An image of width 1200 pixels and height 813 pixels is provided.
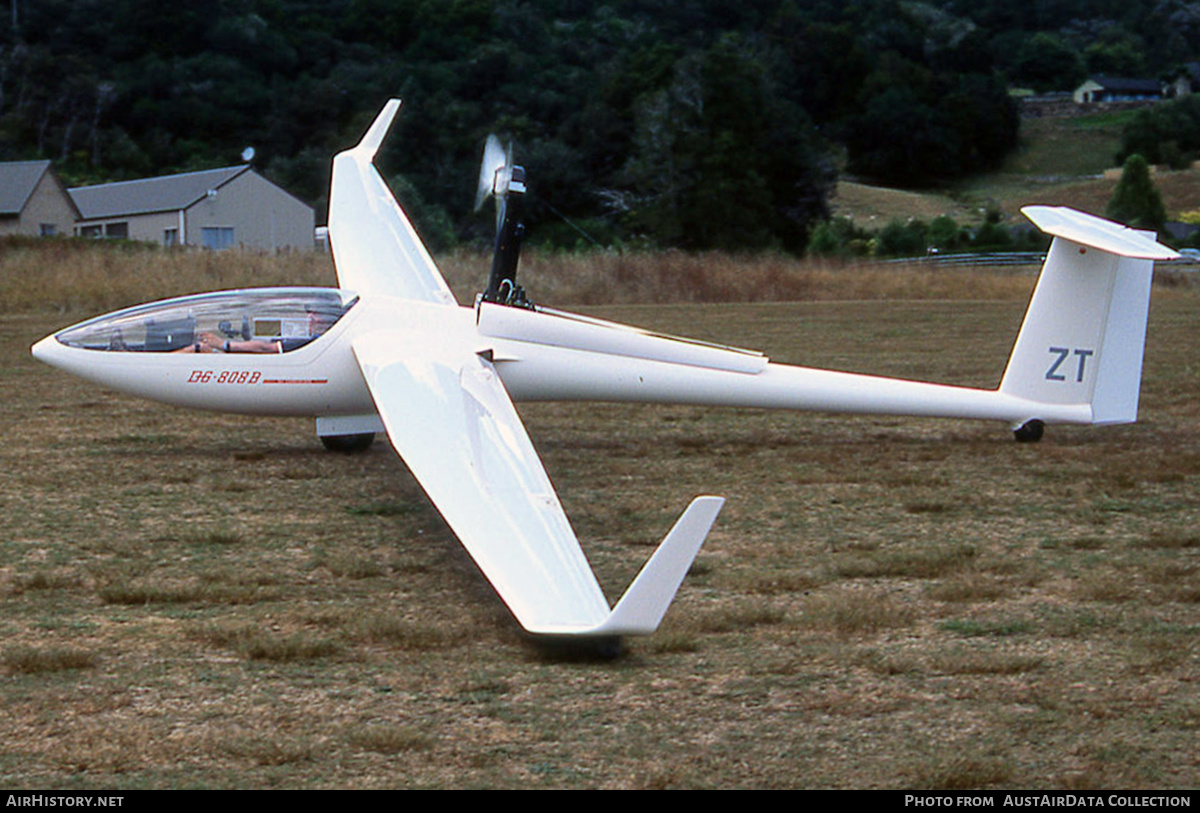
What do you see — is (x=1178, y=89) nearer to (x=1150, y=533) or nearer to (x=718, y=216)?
(x=718, y=216)

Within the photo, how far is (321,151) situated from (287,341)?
6037 cm

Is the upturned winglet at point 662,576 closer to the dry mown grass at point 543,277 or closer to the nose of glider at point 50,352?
the nose of glider at point 50,352

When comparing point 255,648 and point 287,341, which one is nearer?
point 255,648

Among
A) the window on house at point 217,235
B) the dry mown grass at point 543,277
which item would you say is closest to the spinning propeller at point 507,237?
the dry mown grass at point 543,277

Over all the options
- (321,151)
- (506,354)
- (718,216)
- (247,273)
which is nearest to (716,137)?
(718,216)

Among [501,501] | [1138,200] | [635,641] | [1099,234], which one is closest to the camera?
[635,641]

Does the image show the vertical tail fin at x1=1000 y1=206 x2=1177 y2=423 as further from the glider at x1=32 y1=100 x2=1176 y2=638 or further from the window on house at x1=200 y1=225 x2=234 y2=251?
the window on house at x1=200 y1=225 x2=234 y2=251

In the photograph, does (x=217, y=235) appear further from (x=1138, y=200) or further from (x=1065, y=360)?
(x=1065, y=360)

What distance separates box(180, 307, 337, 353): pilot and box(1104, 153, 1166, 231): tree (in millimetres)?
69301

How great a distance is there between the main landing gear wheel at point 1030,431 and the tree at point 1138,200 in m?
66.1

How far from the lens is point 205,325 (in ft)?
35.3

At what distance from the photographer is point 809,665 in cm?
588

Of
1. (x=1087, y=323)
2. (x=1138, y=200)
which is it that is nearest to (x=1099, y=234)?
(x=1087, y=323)

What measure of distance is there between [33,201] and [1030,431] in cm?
5450
